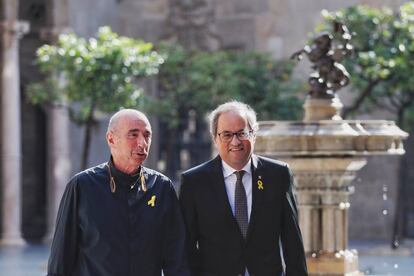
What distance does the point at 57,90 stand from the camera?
954 inches

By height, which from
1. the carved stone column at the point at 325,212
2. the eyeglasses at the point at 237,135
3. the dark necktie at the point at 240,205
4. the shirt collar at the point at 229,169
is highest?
the eyeglasses at the point at 237,135

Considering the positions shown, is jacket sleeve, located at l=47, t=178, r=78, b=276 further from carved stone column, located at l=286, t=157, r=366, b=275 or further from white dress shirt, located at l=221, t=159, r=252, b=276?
carved stone column, located at l=286, t=157, r=366, b=275

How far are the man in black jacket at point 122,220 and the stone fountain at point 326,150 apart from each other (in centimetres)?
528

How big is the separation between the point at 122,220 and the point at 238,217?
2.16ft

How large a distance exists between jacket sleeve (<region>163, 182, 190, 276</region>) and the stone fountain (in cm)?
522

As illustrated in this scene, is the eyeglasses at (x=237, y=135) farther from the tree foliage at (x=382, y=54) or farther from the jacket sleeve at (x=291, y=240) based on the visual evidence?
the tree foliage at (x=382, y=54)

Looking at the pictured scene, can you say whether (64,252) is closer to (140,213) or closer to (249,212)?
(140,213)

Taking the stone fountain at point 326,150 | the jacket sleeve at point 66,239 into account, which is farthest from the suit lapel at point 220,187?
the stone fountain at point 326,150

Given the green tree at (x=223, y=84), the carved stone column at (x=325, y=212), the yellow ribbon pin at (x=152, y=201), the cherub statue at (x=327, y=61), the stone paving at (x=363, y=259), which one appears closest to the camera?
the yellow ribbon pin at (x=152, y=201)

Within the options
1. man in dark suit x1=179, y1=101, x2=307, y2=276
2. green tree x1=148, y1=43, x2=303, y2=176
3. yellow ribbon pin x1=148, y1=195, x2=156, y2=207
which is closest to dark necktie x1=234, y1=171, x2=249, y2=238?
man in dark suit x1=179, y1=101, x2=307, y2=276

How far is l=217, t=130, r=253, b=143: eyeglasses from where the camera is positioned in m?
7.25

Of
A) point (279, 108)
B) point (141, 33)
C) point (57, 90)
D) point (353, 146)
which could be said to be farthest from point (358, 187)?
point (353, 146)

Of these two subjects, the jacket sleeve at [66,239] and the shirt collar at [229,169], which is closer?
the jacket sleeve at [66,239]

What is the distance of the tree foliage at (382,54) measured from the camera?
984 inches
